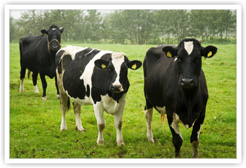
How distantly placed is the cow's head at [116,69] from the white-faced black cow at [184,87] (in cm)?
71

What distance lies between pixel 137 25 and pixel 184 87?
13.3ft

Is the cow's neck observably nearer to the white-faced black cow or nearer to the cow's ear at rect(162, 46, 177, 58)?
the white-faced black cow

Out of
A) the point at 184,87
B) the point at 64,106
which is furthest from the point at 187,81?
the point at 64,106

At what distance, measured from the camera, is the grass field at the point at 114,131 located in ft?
21.0

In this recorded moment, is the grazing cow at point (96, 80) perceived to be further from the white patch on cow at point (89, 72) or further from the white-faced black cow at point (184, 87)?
the white-faced black cow at point (184, 87)

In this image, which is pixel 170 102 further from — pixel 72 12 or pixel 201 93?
pixel 72 12

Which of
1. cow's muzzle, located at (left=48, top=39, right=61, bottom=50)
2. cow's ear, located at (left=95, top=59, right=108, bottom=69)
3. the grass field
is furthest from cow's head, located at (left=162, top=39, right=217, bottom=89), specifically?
cow's muzzle, located at (left=48, top=39, right=61, bottom=50)

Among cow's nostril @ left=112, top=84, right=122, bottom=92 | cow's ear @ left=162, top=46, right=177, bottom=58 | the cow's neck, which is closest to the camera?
the cow's neck

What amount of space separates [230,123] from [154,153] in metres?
2.75

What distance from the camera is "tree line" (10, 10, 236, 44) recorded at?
770 centimetres

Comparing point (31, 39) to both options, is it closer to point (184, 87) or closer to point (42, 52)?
point (42, 52)

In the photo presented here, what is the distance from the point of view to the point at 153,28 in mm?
8648

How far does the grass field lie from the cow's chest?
0.83 m

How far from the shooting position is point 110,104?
21.0ft
